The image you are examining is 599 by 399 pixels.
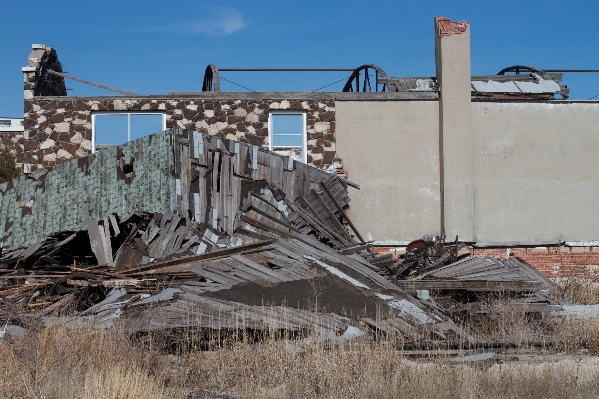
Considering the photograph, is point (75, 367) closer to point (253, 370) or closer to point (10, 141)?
point (253, 370)

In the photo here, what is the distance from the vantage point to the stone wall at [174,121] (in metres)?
20.3

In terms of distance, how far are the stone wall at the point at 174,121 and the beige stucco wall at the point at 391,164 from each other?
0.55 metres

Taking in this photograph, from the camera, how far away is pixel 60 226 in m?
17.8

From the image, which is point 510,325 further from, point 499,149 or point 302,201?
point 499,149

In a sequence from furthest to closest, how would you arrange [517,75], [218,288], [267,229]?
[517,75] < [267,229] < [218,288]

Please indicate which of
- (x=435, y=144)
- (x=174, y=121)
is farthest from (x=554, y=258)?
(x=174, y=121)

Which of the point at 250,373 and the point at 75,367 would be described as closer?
the point at 75,367

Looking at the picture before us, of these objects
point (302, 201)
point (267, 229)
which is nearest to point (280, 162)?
point (302, 201)

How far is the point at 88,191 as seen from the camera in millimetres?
17297

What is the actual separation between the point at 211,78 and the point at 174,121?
372 centimetres

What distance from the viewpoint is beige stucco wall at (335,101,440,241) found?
2064 centimetres

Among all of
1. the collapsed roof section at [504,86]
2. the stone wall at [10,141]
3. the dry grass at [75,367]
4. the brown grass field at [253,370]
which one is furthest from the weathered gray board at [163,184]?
the stone wall at [10,141]

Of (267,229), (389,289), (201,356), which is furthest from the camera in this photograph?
(267,229)

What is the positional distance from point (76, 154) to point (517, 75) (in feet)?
42.2
